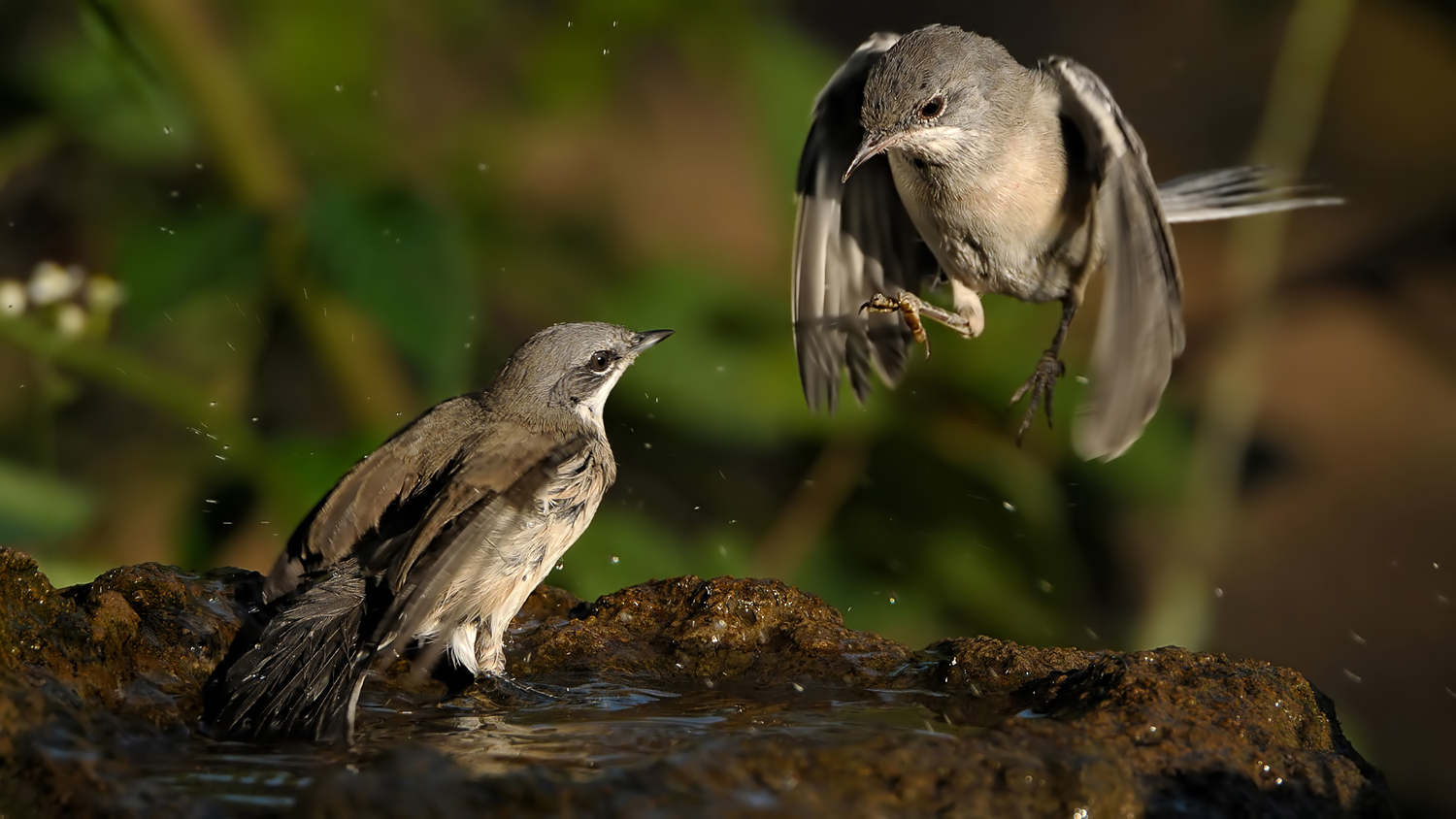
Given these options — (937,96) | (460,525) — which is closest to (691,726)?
(460,525)

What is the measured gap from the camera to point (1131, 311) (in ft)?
14.8

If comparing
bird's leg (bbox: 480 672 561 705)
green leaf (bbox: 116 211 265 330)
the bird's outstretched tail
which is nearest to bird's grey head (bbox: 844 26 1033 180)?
bird's leg (bbox: 480 672 561 705)

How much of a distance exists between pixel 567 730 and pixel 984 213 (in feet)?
8.08

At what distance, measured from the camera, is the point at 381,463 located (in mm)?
4555

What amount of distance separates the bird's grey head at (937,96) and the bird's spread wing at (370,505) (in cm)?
171

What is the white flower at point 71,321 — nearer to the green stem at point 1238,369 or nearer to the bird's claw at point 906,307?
the bird's claw at point 906,307

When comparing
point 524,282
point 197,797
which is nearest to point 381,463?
point 197,797

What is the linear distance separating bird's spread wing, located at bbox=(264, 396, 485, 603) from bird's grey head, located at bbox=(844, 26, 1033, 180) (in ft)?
5.62

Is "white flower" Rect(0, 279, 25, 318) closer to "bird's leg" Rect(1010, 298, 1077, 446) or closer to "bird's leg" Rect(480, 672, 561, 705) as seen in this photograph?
"bird's leg" Rect(480, 672, 561, 705)

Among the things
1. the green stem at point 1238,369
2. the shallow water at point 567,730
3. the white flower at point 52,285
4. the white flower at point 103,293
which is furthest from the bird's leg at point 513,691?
the green stem at point 1238,369

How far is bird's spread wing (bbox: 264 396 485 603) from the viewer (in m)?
4.37

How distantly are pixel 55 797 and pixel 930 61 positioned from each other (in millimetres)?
3572

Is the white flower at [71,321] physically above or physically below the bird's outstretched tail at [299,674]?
above

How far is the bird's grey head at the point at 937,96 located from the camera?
489 cm
